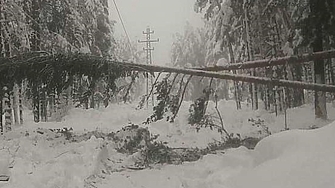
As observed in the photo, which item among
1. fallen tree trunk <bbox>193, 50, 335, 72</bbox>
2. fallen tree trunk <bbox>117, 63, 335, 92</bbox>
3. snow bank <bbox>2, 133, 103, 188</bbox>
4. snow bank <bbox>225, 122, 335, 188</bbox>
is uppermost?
fallen tree trunk <bbox>193, 50, 335, 72</bbox>

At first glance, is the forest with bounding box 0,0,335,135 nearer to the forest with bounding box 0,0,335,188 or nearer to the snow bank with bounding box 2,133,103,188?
the forest with bounding box 0,0,335,188

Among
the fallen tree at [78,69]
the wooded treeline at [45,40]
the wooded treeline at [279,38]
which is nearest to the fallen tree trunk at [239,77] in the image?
the fallen tree at [78,69]

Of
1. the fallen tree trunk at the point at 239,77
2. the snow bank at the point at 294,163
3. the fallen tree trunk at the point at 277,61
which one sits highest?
the fallen tree trunk at the point at 277,61

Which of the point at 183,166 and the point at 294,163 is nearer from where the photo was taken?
the point at 294,163

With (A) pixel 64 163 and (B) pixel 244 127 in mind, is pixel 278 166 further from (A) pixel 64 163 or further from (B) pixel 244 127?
(B) pixel 244 127

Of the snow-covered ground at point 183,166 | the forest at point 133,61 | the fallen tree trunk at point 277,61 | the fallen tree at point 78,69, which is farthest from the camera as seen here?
the fallen tree trunk at point 277,61

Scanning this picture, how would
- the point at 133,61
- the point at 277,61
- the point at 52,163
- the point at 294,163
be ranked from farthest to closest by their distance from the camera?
1. the point at 133,61
2. the point at 277,61
3. the point at 52,163
4. the point at 294,163

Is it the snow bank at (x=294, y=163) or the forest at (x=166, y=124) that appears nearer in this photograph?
the snow bank at (x=294, y=163)

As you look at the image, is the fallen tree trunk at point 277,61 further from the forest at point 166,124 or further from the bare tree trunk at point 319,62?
the bare tree trunk at point 319,62

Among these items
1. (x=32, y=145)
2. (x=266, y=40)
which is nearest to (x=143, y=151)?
(x=32, y=145)

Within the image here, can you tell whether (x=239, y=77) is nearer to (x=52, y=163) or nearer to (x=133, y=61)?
(x=133, y=61)

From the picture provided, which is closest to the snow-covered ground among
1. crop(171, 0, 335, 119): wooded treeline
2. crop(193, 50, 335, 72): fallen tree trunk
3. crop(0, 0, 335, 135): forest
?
crop(0, 0, 335, 135): forest

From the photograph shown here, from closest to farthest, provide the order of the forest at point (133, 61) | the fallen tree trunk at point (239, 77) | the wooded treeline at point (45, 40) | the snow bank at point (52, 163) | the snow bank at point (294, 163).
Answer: the snow bank at point (294, 163)
the snow bank at point (52, 163)
the fallen tree trunk at point (239, 77)
the forest at point (133, 61)
the wooded treeline at point (45, 40)

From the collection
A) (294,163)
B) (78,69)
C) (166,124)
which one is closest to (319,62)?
(166,124)
